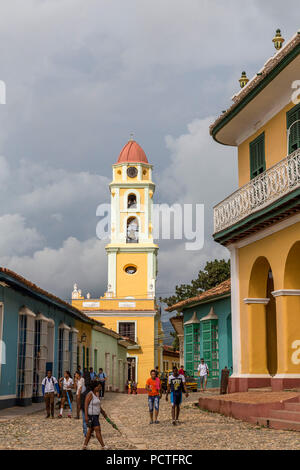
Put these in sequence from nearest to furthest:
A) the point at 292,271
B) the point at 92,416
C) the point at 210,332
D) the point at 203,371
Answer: the point at 92,416 < the point at 292,271 < the point at 203,371 < the point at 210,332

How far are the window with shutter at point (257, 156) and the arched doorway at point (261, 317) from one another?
2.15 meters

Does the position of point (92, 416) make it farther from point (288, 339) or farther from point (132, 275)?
point (132, 275)

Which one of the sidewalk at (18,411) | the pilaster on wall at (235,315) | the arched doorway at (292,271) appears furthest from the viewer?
the pilaster on wall at (235,315)

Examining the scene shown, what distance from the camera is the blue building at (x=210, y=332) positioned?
22719 mm

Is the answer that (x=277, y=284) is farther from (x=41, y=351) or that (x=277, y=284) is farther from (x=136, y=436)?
(x=41, y=351)

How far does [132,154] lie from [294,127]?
1558 inches

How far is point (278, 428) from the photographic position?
37.7 feet

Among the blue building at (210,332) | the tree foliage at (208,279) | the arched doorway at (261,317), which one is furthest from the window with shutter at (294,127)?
the tree foliage at (208,279)

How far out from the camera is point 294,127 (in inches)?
564

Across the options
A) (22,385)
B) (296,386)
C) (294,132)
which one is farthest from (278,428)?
(22,385)

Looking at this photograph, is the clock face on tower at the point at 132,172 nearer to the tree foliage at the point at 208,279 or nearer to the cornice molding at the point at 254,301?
the tree foliage at the point at 208,279

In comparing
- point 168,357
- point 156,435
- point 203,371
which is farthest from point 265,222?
point 168,357

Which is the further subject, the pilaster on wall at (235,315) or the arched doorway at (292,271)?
the pilaster on wall at (235,315)
